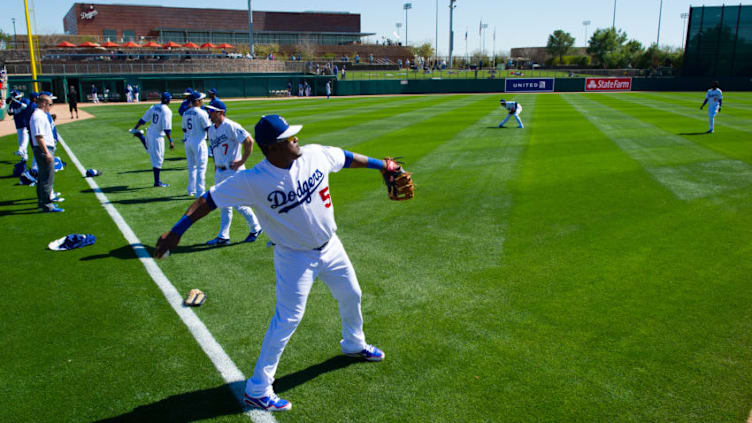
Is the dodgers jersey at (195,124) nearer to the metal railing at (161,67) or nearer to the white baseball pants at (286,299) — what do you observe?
the white baseball pants at (286,299)

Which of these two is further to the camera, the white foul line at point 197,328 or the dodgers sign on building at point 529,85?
the dodgers sign on building at point 529,85

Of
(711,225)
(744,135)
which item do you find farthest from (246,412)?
(744,135)

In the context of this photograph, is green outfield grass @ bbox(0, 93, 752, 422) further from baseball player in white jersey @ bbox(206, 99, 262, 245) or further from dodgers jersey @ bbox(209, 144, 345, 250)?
dodgers jersey @ bbox(209, 144, 345, 250)

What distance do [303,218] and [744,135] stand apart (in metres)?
20.8

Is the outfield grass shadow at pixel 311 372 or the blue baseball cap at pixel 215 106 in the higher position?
the blue baseball cap at pixel 215 106

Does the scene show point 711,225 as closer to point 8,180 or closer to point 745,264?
point 745,264

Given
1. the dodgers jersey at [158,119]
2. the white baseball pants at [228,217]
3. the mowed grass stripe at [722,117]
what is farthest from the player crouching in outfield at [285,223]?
the mowed grass stripe at [722,117]

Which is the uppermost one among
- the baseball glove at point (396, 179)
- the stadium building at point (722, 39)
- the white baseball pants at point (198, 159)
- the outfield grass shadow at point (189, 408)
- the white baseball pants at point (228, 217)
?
the stadium building at point (722, 39)

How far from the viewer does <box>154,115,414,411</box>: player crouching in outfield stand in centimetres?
351

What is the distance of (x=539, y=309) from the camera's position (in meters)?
5.32

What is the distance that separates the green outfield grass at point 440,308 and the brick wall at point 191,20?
277ft

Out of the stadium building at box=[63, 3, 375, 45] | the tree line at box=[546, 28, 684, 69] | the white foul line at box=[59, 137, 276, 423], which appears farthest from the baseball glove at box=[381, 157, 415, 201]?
the stadium building at box=[63, 3, 375, 45]

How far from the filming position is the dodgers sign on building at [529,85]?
52688 millimetres

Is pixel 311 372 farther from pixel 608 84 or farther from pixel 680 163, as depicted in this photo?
pixel 608 84
